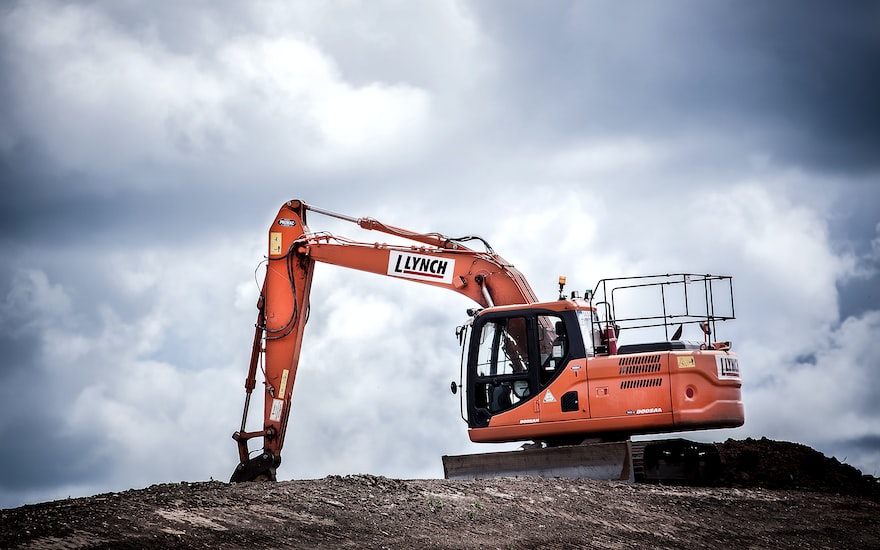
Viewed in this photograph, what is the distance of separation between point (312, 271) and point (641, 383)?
5887mm

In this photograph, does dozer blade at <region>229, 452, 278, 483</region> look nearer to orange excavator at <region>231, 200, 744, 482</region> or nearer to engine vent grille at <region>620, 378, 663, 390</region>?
orange excavator at <region>231, 200, 744, 482</region>

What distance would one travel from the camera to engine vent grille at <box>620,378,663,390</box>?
1670 centimetres

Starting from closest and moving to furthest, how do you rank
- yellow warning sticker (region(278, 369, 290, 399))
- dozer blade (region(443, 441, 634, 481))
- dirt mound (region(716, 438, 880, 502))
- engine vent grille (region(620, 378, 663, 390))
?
dozer blade (region(443, 441, 634, 481))
engine vent grille (region(620, 378, 663, 390))
yellow warning sticker (region(278, 369, 290, 399))
dirt mound (region(716, 438, 880, 502))

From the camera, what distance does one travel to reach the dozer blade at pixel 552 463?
1648cm

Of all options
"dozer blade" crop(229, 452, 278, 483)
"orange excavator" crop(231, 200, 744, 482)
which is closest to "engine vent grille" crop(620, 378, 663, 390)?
"orange excavator" crop(231, 200, 744, 482)

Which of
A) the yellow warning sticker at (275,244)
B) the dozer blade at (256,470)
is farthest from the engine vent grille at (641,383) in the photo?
the yellow warning sticker at (275,244)

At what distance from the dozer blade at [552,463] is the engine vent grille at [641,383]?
34.5 inches

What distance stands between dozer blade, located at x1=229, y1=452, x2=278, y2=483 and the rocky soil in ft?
11.8

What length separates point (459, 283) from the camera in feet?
59.9

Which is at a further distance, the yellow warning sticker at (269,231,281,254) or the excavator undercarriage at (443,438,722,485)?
the yellow warning sticker at (269,231,281,254)

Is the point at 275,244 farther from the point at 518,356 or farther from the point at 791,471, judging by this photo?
the point at 791,471

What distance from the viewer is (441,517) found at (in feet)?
41.3

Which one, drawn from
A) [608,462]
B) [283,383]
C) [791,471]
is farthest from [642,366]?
[283,383]

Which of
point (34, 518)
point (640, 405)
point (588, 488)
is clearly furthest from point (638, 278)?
point (34, 518)
